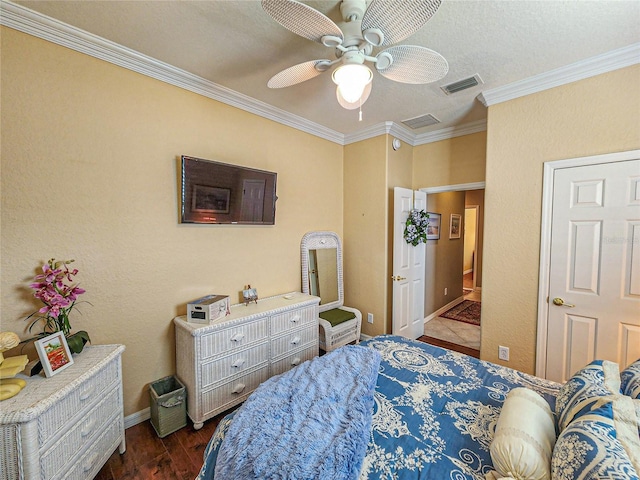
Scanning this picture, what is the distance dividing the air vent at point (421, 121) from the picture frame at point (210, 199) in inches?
88.1

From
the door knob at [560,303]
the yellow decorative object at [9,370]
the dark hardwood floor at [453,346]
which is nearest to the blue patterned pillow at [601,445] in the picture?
the door knob at [560,303]

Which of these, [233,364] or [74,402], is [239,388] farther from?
[74,402]

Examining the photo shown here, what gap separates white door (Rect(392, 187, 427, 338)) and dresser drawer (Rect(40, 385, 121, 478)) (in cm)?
272

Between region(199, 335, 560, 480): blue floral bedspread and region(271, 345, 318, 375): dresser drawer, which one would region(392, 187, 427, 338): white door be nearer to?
region(271, 345, 318, 375): dresser drawer

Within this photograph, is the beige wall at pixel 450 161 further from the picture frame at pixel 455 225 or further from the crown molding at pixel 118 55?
the crown molding at pixel 118 55

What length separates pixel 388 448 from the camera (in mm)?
1072

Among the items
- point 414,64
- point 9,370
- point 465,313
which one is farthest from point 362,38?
point 465,313

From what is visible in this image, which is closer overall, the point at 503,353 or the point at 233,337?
the point at 233,337

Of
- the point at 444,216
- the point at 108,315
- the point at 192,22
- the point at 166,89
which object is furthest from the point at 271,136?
the point at 444,216

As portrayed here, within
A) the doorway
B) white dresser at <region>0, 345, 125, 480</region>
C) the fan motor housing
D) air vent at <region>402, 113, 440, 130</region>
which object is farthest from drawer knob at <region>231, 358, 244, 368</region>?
air vent at <region>402, 113, 440, 130</region>

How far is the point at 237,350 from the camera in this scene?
206 centimetres

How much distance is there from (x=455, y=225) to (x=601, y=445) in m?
4.52

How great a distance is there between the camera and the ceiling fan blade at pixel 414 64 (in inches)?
52.6

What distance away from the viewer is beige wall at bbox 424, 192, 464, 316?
164 inches
